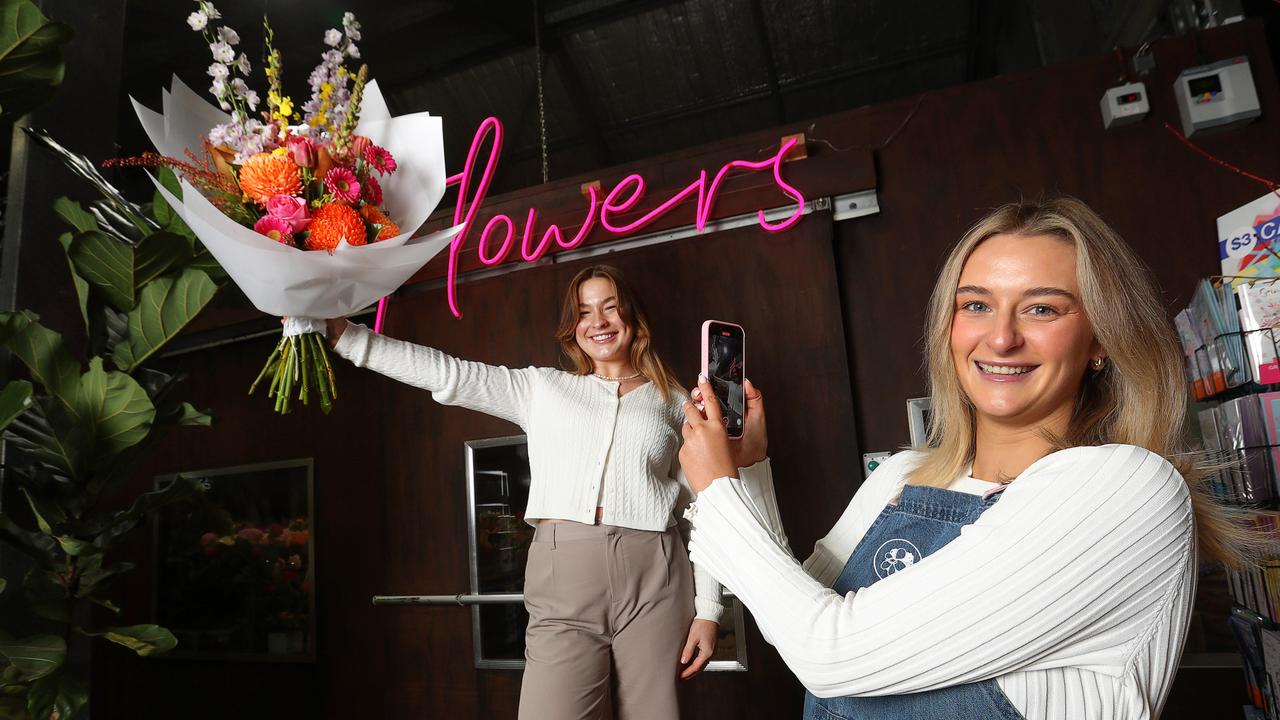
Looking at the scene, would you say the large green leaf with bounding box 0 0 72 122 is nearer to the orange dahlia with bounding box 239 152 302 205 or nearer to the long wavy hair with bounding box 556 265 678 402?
the orange dahlia with bounding box 239 152 302 205

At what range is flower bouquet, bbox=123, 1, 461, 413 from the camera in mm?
1548

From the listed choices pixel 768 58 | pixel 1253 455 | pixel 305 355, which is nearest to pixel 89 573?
pixel 305 355

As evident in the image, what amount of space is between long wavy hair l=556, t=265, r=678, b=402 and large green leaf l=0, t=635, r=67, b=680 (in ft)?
4.84

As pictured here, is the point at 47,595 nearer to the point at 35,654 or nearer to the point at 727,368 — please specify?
the point at 35,654

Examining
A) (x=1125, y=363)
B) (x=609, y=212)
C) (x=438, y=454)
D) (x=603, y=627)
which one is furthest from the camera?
(x=438, y=454)

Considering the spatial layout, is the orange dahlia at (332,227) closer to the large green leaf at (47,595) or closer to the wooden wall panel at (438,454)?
the large green leaf at (47,595)

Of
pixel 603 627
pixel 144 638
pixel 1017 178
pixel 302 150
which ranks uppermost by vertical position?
pixel 1017 178

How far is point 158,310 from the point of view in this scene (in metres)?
1.53

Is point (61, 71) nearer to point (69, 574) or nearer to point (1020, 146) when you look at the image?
point (69, 574)

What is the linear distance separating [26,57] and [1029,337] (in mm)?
1687

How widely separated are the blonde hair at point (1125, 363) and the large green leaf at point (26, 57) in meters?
1.59

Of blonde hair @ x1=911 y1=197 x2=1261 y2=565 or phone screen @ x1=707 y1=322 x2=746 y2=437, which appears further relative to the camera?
phone screen @ x1=707 y1=322 x2=746 y2=437

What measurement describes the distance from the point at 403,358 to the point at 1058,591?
1.64 metres

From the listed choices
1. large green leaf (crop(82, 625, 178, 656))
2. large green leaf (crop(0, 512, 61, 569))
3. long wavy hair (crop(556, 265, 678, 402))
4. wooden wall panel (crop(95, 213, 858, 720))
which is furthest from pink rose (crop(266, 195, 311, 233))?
wooden wall panel (crop(95, 213, 858, 720))
